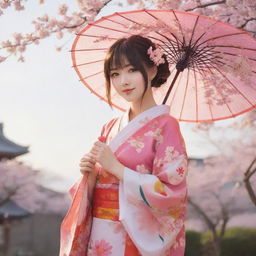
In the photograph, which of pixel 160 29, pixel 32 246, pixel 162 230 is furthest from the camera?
pixel 32 246

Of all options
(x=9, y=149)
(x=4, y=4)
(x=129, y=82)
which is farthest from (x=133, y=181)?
(x=9, y=149)

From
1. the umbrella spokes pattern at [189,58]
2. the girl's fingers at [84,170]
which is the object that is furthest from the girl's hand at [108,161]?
the umbrella spokes pattern at [189,58]

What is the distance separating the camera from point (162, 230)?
2529 mm

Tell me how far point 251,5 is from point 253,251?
15.6 metres

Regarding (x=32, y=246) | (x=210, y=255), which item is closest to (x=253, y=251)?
(x=210, y=255)

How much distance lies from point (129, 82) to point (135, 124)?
23cm

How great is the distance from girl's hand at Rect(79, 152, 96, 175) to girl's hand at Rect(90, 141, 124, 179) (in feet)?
0.27

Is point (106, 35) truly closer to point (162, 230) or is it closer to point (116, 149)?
point (116, 149)

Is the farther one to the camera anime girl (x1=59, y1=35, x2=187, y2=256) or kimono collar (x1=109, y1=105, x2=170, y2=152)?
kimono collar (x1=109, y1=105, x2=170, y2=152)

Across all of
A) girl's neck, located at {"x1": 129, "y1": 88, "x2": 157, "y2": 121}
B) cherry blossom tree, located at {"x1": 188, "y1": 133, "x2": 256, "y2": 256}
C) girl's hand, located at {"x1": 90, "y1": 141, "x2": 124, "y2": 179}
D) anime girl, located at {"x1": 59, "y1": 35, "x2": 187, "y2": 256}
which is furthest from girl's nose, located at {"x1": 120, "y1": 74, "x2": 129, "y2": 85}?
cherry blossom tree, located at {"x1": 188, "y1": 133, "x2": 256, "y2": 256}

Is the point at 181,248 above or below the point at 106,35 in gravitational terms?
below

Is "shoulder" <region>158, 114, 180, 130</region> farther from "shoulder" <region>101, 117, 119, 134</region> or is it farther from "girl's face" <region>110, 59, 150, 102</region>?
"shoulder" <region>101, 117, 119, 134</region>

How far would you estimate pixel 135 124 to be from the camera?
8.79ft

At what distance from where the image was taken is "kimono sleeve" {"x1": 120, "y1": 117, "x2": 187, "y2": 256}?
8.13 ft
